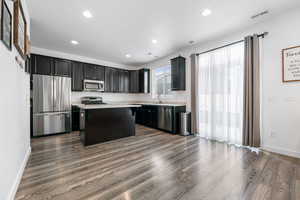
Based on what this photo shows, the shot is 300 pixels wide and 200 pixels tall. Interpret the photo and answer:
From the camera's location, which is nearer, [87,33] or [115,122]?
[87,33]

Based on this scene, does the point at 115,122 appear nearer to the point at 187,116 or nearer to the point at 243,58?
the point at 187,116

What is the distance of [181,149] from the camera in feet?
9.33

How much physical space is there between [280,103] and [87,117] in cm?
415

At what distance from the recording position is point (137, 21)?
2.71 meters

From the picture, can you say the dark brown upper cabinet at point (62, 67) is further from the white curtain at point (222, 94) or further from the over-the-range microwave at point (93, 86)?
the white curtain at point (222, 94)

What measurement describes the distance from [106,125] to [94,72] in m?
2.73

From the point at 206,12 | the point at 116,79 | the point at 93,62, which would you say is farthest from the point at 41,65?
the point at 206,12

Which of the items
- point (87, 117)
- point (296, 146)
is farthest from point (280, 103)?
point (87, 117)

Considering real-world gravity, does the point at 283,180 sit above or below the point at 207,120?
below

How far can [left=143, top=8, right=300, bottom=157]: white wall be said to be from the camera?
94.6 inches

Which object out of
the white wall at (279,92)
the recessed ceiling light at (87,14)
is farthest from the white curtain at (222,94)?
the recessed ceiling light at (87,14)

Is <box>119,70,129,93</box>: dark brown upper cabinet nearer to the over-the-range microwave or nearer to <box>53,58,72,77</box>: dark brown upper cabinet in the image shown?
the over-the-range microwave

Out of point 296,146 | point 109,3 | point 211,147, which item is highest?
point 109,3

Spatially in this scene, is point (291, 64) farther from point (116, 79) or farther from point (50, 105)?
point (50, 105)
